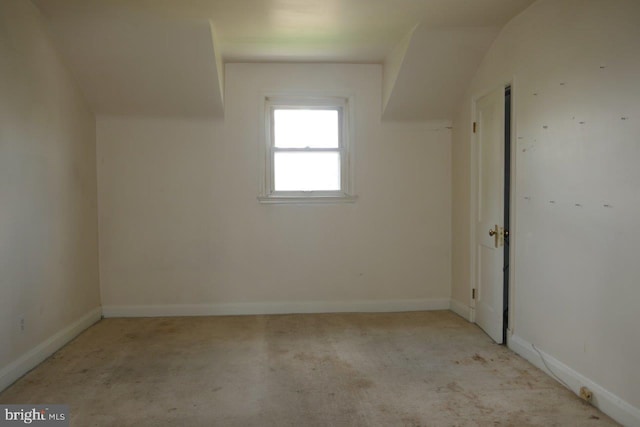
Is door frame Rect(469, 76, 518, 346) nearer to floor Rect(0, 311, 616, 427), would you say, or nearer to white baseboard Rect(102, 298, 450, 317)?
floor Rect(0, 311, 616, 427)

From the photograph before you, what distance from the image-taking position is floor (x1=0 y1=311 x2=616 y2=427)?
7.49ft

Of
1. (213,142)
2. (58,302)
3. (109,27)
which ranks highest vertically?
(109,27)

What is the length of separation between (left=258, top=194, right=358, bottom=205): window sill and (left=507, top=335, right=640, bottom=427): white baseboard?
199cm

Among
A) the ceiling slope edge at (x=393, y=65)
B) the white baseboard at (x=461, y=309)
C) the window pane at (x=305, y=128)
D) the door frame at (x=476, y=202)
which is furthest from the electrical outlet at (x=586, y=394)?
the window pane at (x=305, y=128)

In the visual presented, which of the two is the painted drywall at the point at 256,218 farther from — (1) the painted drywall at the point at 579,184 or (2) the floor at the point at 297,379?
(1) the painted drywall at the point at 579,184

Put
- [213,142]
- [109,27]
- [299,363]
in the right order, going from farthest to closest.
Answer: [213,142] < [109,27] < [299,363]

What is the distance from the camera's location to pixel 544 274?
112 inches

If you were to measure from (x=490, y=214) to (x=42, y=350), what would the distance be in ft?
12.0

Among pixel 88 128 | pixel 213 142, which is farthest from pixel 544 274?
pixel 88 128

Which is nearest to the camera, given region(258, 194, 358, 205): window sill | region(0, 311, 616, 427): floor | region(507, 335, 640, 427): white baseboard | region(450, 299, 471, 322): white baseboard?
region(507, 335, 640, 427): white baseboard

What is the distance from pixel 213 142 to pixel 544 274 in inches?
126

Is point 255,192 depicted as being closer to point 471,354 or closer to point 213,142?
point 213,142

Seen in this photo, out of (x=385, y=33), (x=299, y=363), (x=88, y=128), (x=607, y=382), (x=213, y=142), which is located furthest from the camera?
(x=213, y=142)

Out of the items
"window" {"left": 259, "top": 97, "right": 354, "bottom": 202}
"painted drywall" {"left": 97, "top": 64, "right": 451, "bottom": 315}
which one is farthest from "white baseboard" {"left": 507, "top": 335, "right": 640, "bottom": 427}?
"window" {"left": 259, "top": 97, "right": 354, "bottom": 202}
